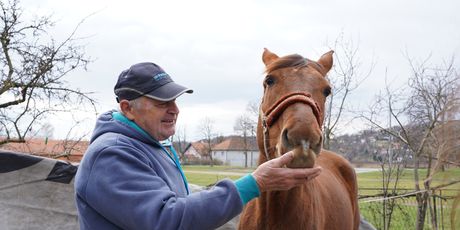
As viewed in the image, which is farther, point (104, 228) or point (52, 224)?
point (52, 224)

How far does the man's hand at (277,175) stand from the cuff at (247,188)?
0.08 ft

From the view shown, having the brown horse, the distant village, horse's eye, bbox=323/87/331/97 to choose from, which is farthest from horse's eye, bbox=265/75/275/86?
the distant village

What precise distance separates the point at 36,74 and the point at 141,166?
13.0ft

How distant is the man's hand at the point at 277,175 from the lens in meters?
2.05

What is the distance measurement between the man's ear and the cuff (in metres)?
0.65

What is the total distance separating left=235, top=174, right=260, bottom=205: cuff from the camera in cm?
198

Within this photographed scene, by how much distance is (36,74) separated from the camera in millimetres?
5371

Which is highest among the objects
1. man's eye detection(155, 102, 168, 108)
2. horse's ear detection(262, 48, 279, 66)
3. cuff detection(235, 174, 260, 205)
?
horse's ear detection(262, 48, 279, 66)

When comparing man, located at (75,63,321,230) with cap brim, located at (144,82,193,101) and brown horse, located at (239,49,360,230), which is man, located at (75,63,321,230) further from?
brown horse, located at (239,49,360,230)

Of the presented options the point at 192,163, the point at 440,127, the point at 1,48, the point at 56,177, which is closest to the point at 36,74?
the point at 1,48

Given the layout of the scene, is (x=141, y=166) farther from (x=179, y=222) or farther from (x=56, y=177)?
(x=56, y=177)

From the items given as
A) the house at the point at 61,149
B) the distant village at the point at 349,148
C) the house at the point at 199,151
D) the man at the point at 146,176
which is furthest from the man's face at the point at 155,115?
the house at the point at 199,151

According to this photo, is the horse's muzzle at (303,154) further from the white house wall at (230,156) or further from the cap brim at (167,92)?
the white house wall at (230,156)

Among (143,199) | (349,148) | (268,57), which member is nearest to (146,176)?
(143,199)
